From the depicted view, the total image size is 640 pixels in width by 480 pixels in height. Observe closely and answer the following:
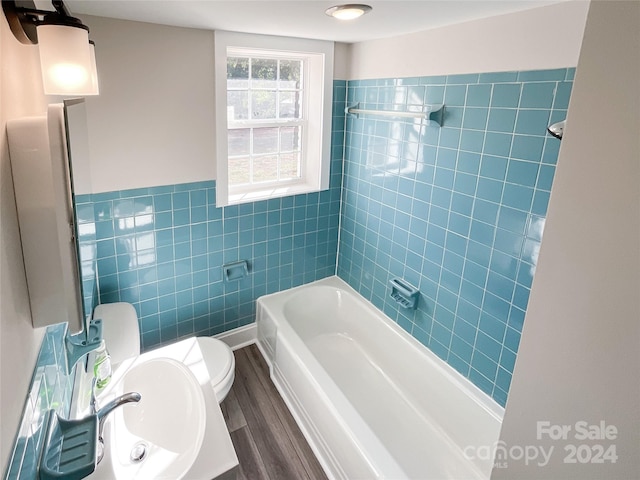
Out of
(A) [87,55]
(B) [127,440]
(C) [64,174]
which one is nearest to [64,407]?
(B) [127,440]

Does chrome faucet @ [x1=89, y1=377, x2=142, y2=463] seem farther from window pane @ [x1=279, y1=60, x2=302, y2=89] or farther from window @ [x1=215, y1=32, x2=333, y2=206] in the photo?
window pane @ [x1=279, y1=60, x2=302, y2=89]

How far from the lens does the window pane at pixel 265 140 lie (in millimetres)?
2640

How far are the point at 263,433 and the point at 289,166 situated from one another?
1795 mm

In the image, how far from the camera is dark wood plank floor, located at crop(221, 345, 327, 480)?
196cm

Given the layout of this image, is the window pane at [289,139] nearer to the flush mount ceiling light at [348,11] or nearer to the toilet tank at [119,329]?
the flush mount ceiling light at [348,11]

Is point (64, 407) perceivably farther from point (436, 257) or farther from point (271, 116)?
point (271, 116)

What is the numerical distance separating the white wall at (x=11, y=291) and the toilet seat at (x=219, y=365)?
Result: 1.19m

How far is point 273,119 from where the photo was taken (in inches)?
104

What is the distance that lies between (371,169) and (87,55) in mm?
1891

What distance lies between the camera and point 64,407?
1.08 metres

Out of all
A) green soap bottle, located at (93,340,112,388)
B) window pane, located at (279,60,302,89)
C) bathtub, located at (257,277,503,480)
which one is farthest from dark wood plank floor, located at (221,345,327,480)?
window pane, located at (279,60,302,89)

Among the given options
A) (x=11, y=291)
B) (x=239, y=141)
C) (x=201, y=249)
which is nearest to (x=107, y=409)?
(x=11, y=291)

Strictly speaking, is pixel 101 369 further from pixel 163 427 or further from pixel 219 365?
pixel 219 365

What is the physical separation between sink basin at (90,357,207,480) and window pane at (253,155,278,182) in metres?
1.55
